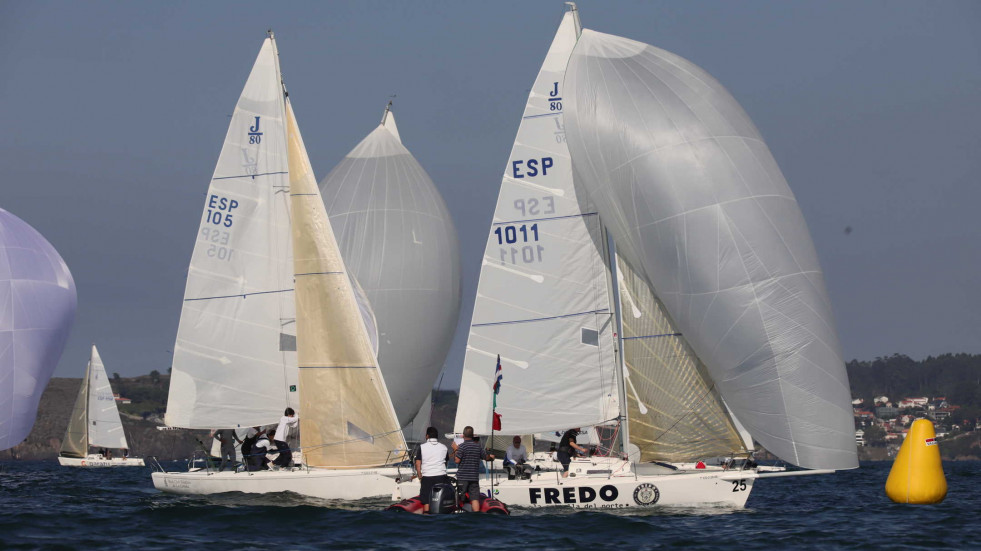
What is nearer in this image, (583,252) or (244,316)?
(583,252)

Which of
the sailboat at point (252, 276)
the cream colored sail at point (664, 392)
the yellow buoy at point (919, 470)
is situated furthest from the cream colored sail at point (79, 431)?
the yellow buoy at point (919, 470)

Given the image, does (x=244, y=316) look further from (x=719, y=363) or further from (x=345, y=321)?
(x=719, y=363)

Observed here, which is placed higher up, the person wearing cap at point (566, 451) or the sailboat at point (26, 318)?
the sailboat at point (26, 318)

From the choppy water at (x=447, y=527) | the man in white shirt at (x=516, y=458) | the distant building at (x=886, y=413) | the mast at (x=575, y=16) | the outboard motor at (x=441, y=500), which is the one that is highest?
the mast at (x=575, y=16)

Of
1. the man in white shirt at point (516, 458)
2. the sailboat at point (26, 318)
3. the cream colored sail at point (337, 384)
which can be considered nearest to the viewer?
the man in white shirt at point (516, 458)

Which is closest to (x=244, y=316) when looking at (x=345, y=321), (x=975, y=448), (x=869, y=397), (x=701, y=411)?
(x=345, y=321)

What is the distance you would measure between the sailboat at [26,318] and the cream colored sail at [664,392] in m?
13.9

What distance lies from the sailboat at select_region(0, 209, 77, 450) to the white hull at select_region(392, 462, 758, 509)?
448 inches

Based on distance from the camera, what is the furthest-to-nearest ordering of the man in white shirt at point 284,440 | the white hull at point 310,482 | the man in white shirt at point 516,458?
the man in white shirt at point 284,440, the man in white shirt at point 516,458, the white hull at point 310,482

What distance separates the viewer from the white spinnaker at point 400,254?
29922mm

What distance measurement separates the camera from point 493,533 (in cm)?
1527

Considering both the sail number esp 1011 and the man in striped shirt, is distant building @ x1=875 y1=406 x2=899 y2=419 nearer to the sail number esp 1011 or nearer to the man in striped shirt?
the sail number esp 1011

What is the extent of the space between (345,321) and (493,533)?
6.46 meters

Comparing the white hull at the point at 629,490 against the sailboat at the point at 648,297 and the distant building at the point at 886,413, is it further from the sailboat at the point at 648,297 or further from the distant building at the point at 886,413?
the distant building at the point at 886,413
